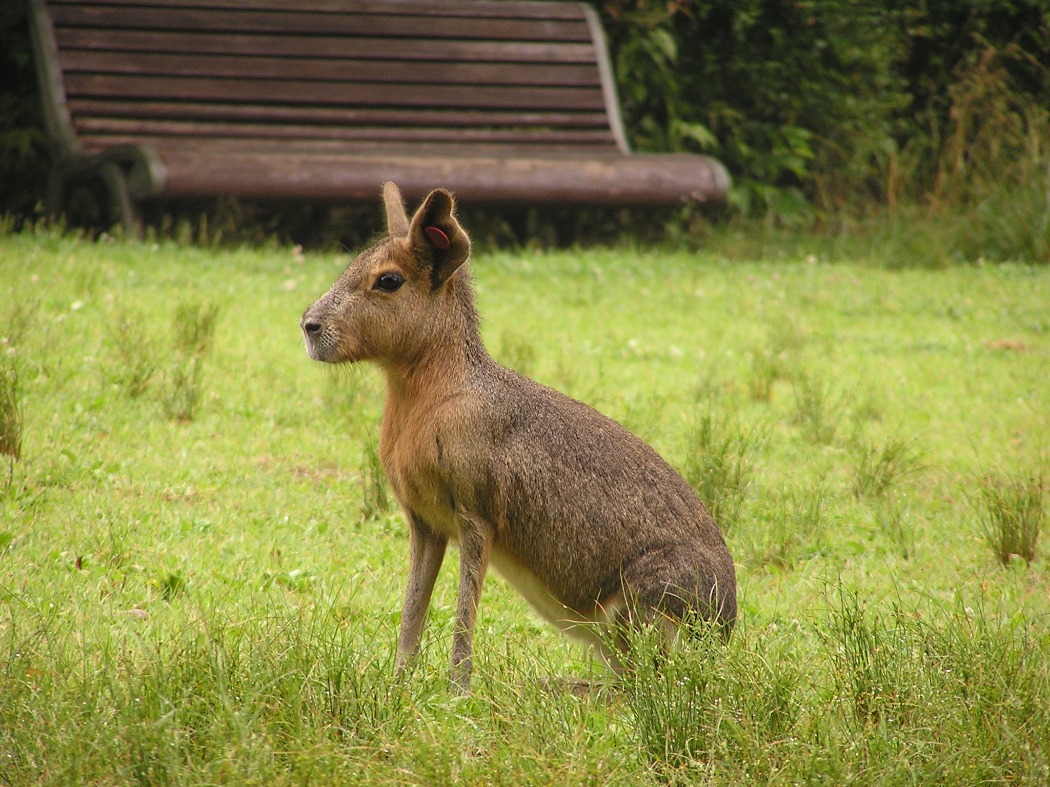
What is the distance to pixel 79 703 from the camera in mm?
3150

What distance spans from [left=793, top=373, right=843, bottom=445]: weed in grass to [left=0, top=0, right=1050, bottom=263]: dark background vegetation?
4.97 meters

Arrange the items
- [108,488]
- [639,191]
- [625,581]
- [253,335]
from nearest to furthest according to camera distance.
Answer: [625,581] → [108,488] → [253,335] → [639,191]

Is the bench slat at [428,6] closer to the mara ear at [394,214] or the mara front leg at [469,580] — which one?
the mara ear at [394,214]

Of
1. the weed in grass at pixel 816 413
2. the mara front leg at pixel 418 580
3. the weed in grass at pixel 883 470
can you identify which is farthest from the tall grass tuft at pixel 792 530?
the mara front leg at pixel 418 580

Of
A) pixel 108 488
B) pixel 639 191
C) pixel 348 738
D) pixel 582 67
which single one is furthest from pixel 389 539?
pixel 582 67

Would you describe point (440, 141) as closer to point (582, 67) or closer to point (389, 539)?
point (582, 67)

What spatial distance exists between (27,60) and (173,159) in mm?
2824

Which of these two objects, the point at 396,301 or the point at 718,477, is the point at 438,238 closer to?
the point at 396,301

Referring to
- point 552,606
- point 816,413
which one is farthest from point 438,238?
point 816,413

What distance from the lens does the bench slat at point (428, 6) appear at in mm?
11158

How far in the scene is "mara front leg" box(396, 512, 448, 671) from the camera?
3967 mm

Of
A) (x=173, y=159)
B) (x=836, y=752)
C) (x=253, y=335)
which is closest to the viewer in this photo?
(x=836, y=752)

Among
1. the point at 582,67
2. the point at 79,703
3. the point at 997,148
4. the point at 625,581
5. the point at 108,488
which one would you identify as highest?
the point at 79,703

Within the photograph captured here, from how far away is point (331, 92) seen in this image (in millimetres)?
11195
